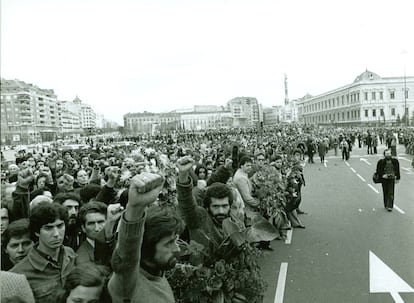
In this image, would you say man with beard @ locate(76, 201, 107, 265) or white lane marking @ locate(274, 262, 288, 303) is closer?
man with beard @ locate(76, 201, 107, 265)

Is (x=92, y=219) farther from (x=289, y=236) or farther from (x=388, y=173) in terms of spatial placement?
(x=388, y=173)

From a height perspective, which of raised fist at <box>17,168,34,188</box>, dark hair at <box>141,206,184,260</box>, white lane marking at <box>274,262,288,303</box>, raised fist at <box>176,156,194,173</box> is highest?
raised fist at <box>176,156,194,173</box>

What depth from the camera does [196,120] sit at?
181 m

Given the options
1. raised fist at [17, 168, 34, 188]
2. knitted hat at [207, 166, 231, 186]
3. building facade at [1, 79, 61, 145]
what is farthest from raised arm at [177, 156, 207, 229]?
knitted hat at [207, 166, 231, 186]

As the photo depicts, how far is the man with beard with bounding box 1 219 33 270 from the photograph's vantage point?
11.8 feet

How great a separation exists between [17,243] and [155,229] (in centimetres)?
184

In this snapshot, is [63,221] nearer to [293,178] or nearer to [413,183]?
[293,178]

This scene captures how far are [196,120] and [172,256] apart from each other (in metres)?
179

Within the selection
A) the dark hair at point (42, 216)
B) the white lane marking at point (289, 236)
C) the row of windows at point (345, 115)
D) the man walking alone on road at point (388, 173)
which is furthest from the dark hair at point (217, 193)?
the row of windows at point (345, 115)

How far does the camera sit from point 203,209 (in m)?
3.81

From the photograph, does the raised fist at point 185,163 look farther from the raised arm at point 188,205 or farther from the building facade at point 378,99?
the building facade at point 378,99

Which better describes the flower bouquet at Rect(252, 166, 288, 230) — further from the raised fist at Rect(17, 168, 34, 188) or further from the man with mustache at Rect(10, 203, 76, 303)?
the man with mustache at Rect(10, 203, 76, 303)

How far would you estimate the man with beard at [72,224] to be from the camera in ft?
14.1

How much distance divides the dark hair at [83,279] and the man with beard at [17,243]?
1.29 meters
